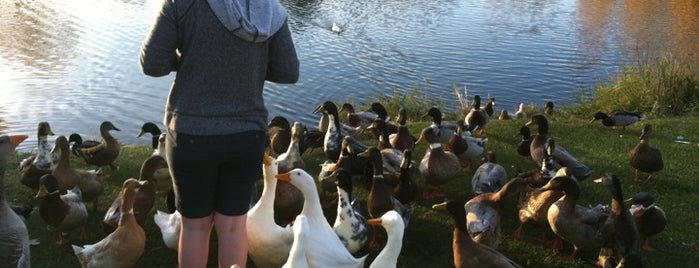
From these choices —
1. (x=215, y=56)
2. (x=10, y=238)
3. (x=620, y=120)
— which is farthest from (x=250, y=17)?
(x=620, y=120)

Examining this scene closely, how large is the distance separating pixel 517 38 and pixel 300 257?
61.4 ft

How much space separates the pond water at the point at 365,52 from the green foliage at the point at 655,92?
1798 millimetres

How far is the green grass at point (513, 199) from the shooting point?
585 cm

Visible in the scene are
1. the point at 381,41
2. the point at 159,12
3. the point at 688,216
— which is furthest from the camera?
the point at 381,41

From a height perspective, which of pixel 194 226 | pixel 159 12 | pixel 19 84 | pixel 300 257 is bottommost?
pixel 19 84

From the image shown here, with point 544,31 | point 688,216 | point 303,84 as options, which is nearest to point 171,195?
point 688,216

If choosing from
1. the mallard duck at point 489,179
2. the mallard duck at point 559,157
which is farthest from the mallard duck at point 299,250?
the mallard duck at point 559,157

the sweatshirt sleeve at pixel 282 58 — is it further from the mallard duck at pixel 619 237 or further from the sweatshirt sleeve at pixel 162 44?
the mallard duck at pixel 619 237

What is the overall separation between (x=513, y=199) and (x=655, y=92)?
7339 mm

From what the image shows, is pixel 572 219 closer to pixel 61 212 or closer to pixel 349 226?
pixel 349 226

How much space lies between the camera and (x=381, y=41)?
20641mm

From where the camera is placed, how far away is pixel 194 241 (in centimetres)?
398

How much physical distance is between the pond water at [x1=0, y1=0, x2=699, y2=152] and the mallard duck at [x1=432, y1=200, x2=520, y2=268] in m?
7.92

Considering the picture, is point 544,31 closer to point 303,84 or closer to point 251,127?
point 303,84
